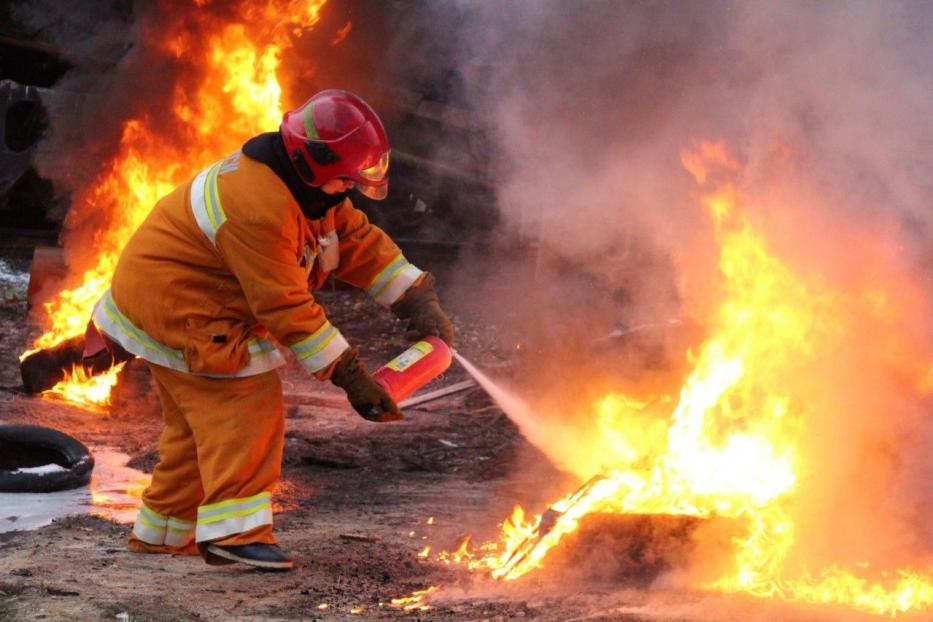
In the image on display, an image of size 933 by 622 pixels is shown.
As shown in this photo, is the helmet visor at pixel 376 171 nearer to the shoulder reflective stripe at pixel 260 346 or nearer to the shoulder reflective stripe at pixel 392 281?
the shoulder reflective stripe at pixel 392 281

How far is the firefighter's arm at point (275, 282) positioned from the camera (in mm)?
3777

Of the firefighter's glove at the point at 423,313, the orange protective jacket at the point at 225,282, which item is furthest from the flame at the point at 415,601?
the firefighter's glove at the point at 423,313

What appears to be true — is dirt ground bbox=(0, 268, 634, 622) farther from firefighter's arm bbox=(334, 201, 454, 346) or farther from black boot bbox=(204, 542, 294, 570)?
firefighter's arm bbox=(334, 201, 454, 346)

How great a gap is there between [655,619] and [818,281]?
6.09 ft

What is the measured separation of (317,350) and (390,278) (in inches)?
29.8

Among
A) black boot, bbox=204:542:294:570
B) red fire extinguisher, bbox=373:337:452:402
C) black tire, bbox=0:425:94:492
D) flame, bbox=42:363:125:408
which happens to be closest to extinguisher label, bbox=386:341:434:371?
red fire extinguisher, bbox=373:337:452:402

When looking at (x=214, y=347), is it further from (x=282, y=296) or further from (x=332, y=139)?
(x=332, y=139)

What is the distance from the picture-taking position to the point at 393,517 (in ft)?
16.2

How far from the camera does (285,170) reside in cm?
395

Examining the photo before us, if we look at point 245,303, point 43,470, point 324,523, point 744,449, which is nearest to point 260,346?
point 245,303

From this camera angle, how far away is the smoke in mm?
4238

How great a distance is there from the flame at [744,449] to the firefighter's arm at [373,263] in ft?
3.47

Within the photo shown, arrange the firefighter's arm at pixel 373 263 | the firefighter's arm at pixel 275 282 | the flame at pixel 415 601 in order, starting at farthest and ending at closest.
Result: the firefighter's arm at pixel 373 263
the firefighter's arm at pixel 275 282
the flame at pixel 415 601

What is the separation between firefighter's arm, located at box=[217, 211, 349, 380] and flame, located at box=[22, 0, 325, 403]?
17.3 ft
